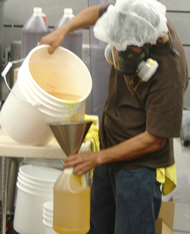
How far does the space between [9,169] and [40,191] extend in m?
1.00

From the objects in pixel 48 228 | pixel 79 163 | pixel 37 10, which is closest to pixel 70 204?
pixel 79 163

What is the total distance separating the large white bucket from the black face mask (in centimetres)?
22

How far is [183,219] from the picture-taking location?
7.84ft

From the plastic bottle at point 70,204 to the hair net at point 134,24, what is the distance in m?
0.54

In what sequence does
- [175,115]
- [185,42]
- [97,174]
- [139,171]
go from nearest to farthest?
1. [175,115]
2. [139,171]
3. [97,174]
4. [185,42]

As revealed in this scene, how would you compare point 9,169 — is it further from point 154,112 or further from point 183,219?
point 154,112

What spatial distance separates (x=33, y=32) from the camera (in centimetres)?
226

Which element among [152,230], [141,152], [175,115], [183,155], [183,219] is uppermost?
[175,115]

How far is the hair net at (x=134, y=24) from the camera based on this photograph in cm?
118

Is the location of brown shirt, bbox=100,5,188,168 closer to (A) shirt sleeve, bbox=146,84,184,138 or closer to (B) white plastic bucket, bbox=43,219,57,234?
(A) shirt sleeve, bbox=146,84,184,138

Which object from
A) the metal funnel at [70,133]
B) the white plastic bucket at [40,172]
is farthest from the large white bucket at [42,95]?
the white plastic bucket at [40,172]

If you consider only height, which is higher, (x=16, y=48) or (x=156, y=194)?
(x=16, y=48)

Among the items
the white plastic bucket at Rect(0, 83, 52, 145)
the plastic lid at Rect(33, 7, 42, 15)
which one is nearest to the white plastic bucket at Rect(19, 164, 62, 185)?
the white plastic bucket at Rect(0, 83, 52, 145)

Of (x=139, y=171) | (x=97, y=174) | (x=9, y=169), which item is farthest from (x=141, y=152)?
(x=9, y=169)
